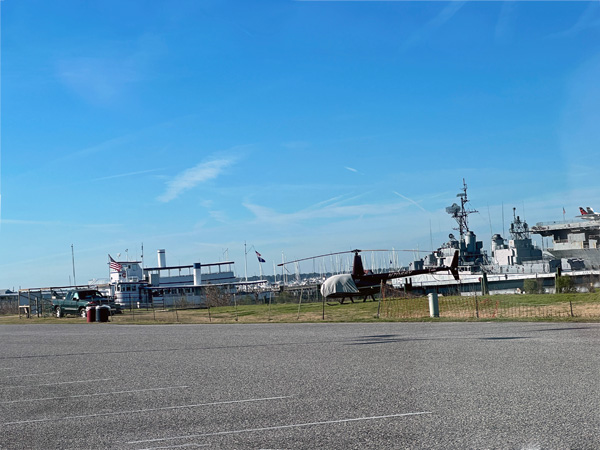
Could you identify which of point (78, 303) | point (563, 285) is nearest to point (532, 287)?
point (563, 285)

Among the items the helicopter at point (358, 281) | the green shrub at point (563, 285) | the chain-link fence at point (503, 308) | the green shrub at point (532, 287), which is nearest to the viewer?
the chain-link fence at point (503, 308)

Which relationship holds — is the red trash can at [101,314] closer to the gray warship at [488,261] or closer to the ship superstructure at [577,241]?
the gray warship at [488,261]

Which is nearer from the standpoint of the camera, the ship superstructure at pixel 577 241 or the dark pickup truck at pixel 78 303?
the dark pickup truck at pixel 78 303

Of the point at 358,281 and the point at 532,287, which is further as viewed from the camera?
the point at 532,287

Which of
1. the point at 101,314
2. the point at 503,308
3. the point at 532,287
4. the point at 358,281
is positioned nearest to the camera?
the point at 503,308

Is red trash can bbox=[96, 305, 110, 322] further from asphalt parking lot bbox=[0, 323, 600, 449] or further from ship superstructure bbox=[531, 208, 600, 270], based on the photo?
ship superstructure bbox=[531, 208, 600, 270]

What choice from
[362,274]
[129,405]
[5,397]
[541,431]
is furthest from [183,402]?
[362,274]

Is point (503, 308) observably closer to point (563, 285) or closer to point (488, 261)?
point (563, 285)

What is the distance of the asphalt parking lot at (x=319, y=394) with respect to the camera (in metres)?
7.73

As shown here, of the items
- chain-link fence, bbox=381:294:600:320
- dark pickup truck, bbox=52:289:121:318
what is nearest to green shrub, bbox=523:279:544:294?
chain-link fence, bbox=381:294:600:320

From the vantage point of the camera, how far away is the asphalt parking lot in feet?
25.3

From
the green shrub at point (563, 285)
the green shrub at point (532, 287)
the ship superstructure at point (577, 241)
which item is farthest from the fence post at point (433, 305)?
the ship superstructure at point (577, 241)

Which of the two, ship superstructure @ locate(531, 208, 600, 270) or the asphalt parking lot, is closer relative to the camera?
the asphalt parking lot

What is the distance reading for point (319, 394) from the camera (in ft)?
34.3
